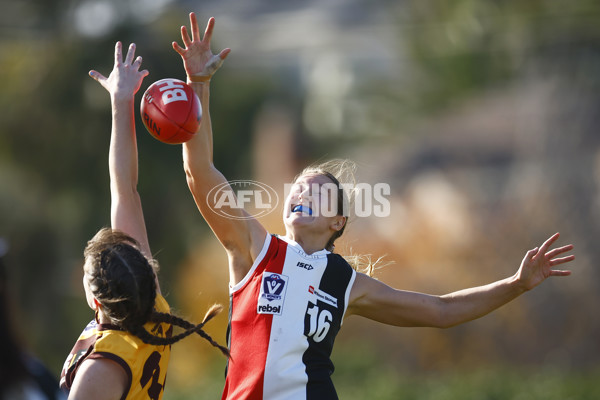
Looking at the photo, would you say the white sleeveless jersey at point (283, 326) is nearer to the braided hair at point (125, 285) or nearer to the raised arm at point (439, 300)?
the raised arm at point (439, 300)

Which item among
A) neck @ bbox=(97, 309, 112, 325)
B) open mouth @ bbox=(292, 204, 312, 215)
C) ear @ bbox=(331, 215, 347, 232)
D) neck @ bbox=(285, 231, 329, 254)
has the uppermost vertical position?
open mouth @ bbox=(292, 204, 312, 215)

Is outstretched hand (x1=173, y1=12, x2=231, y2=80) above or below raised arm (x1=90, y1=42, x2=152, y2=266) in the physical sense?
above

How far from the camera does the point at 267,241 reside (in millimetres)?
3732

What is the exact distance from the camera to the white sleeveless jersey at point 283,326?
356 centimetres

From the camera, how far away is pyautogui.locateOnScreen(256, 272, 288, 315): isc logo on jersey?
3627 millimetres

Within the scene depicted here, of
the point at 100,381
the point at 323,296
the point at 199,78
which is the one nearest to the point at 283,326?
the point at 323,296

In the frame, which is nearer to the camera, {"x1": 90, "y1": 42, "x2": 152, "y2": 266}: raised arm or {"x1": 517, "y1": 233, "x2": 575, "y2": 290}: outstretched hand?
{"x1": 90, "y1": 42, "x2": 152, "y2": 266}: raised arm

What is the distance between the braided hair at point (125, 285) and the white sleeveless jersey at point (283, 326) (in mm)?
398

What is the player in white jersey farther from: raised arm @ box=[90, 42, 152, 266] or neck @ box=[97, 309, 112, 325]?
neck @ box=[97, 309, 112, 325]

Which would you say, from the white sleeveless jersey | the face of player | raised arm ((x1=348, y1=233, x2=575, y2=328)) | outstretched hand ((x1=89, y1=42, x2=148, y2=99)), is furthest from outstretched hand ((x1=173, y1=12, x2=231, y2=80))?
raised arm ((x1=348, y1=233, x2=575, y2=328))

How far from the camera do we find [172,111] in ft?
12.4

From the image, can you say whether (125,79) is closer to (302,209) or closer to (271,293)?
(302,209)

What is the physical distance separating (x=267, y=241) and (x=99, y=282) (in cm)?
87

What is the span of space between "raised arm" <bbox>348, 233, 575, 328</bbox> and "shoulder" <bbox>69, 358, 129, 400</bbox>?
4.11 ft
